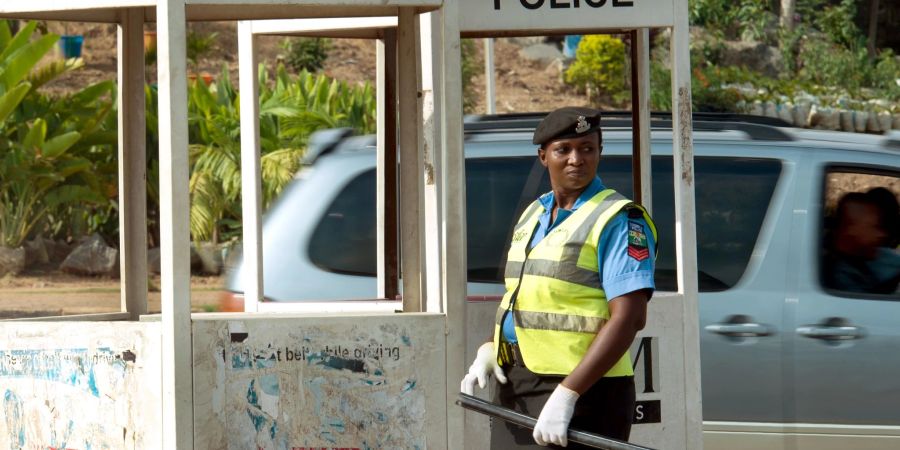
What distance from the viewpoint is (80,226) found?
18.9 m

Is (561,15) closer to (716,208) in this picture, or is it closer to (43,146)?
(716,208)

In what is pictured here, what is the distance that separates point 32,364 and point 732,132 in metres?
3.73

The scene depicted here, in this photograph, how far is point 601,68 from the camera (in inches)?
918

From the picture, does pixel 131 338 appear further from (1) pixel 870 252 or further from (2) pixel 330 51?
(2) pixel 330 51

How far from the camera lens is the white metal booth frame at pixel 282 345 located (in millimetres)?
4230

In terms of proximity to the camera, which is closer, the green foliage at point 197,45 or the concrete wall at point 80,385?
the concrete wall at point 80,385

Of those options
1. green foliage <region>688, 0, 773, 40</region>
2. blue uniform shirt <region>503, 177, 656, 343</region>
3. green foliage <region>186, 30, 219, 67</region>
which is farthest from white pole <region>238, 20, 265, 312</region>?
green foliage <region>688, 0, 773, 40</region>

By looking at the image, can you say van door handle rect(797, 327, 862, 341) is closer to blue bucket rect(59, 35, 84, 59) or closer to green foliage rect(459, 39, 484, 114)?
green foliage rect(459, 39, 484, 114)

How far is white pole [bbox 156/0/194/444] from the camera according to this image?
13.7 ft

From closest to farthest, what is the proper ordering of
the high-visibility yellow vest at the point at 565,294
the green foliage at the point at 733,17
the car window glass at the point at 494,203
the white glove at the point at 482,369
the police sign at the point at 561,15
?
the high-visibility yellow vest at the point at 565,294
the white glove at the point at 482,369
the police sign at the point at 561,15
the car window glass at the point at 494,203
the green foliage at the point at 733,17

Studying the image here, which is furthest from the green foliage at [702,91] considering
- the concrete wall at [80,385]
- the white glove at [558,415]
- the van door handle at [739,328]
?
the white glove at [558,415]

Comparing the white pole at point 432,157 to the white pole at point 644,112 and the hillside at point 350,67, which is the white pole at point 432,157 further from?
the hillside at point 350,67

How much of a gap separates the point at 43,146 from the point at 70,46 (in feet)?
26.4

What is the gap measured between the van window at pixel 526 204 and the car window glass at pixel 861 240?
1.11 feet
